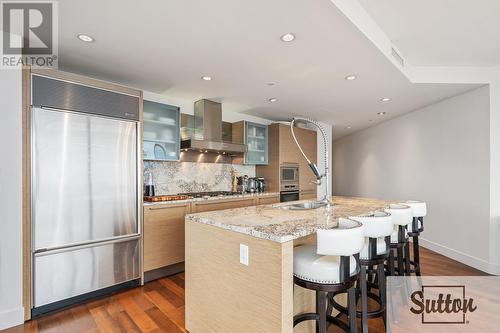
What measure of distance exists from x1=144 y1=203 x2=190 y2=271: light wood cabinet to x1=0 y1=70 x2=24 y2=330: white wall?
106 cm

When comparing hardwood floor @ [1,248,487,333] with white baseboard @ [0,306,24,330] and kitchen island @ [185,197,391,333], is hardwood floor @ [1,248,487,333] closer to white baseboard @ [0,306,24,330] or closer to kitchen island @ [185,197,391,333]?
white baseboard @ [0,306,24,330]

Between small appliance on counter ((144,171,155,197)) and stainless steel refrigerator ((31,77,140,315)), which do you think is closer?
stainless steel refrigerator ((31,77,140,315))

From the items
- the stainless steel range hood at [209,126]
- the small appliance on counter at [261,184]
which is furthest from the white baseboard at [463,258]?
the stainless steel range hood at [209,126]

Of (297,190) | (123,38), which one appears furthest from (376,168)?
(123,38)

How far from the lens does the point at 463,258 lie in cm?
358

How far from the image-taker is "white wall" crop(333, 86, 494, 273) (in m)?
3.39

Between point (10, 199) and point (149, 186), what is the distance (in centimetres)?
136

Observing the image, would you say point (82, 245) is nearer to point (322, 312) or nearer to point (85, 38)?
point (85, 38)

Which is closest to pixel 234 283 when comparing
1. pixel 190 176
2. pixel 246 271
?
pixel 246 271

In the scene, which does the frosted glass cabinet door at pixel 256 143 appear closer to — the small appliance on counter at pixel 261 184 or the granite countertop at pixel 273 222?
the small appliance on counter at pixel 261 184

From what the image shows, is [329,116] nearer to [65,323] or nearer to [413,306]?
[413,306]

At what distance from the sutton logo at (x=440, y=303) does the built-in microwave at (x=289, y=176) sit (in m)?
2.43

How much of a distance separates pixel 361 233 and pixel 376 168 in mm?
5016

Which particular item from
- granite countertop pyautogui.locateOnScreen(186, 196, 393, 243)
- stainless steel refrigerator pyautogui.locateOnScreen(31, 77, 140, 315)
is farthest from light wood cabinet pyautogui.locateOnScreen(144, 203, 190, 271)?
granite countertop pyautogui.locateOnScreen(186, 196, 393, 243)
